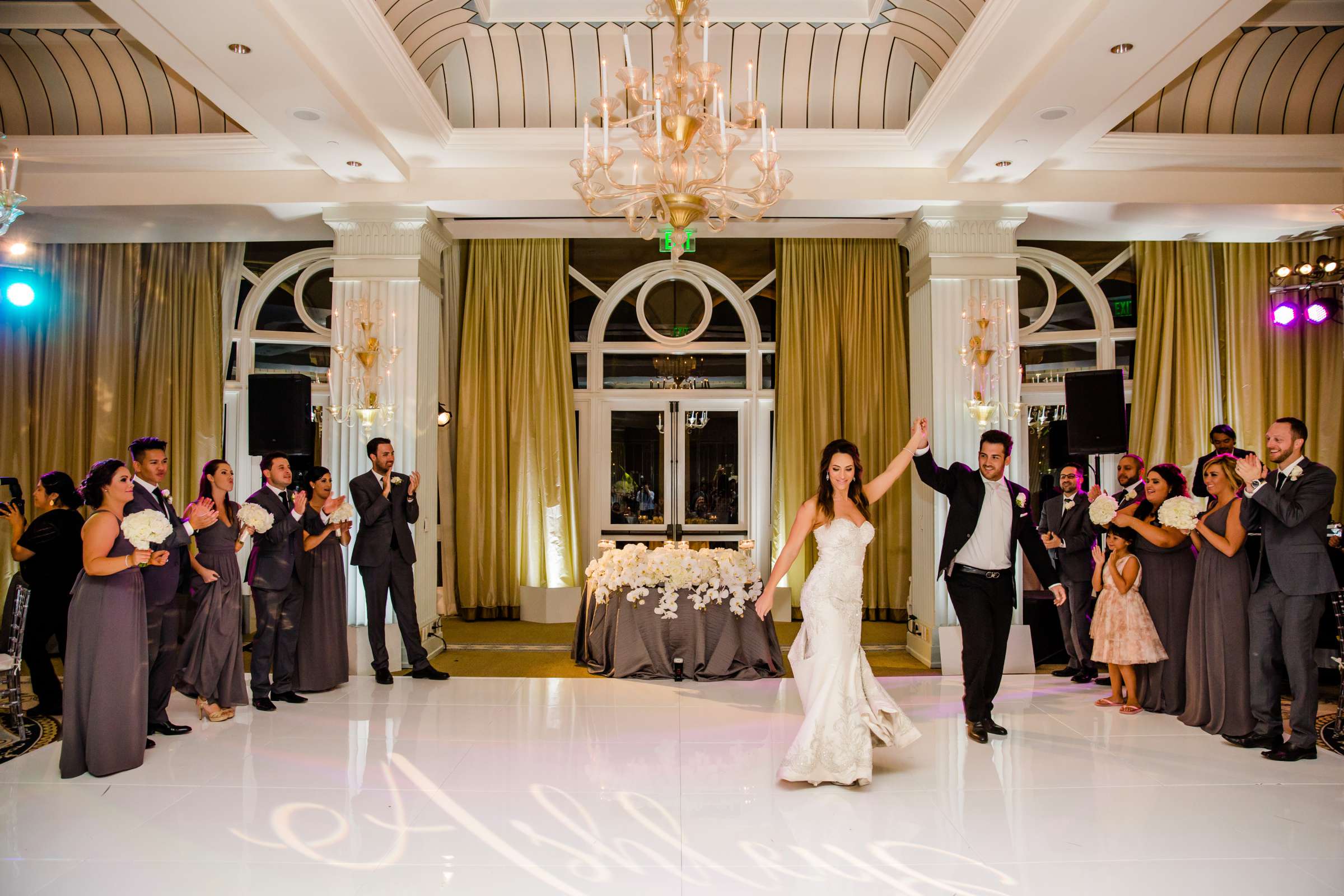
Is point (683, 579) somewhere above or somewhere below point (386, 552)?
below

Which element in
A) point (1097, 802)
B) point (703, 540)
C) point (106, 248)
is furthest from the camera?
point (703, 540)

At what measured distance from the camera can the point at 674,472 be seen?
33.3 feet

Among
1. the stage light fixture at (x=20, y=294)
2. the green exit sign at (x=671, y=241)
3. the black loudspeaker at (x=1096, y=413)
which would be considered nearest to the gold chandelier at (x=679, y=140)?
the green exit sign at (x=671, y=241)

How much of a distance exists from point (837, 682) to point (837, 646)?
0.17 metres

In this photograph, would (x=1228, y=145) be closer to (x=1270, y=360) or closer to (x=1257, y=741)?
(x=1270, y=360)

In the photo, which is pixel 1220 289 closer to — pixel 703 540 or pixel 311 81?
pixel 703 540

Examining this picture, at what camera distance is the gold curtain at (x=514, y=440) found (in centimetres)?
977

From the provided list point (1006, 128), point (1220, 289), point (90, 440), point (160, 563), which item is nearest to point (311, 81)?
point (160, 563)

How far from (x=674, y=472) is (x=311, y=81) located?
5.74 meters

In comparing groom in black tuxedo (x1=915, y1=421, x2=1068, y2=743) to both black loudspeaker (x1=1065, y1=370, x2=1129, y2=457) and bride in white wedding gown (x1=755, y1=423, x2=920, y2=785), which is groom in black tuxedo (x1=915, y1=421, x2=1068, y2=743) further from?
black loudspeaker (x1=1065, y1=370, x2=1129, y2=457)

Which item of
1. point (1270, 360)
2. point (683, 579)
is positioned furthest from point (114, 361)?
point (1270, 360)

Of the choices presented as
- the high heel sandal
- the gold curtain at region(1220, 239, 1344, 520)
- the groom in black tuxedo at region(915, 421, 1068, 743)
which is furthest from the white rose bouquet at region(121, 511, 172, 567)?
the gold curtain at region(1220, 239, 1344, 520)

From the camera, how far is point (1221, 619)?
5.31 meters

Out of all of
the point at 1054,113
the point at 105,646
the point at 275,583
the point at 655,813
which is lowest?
the point at 655,813
